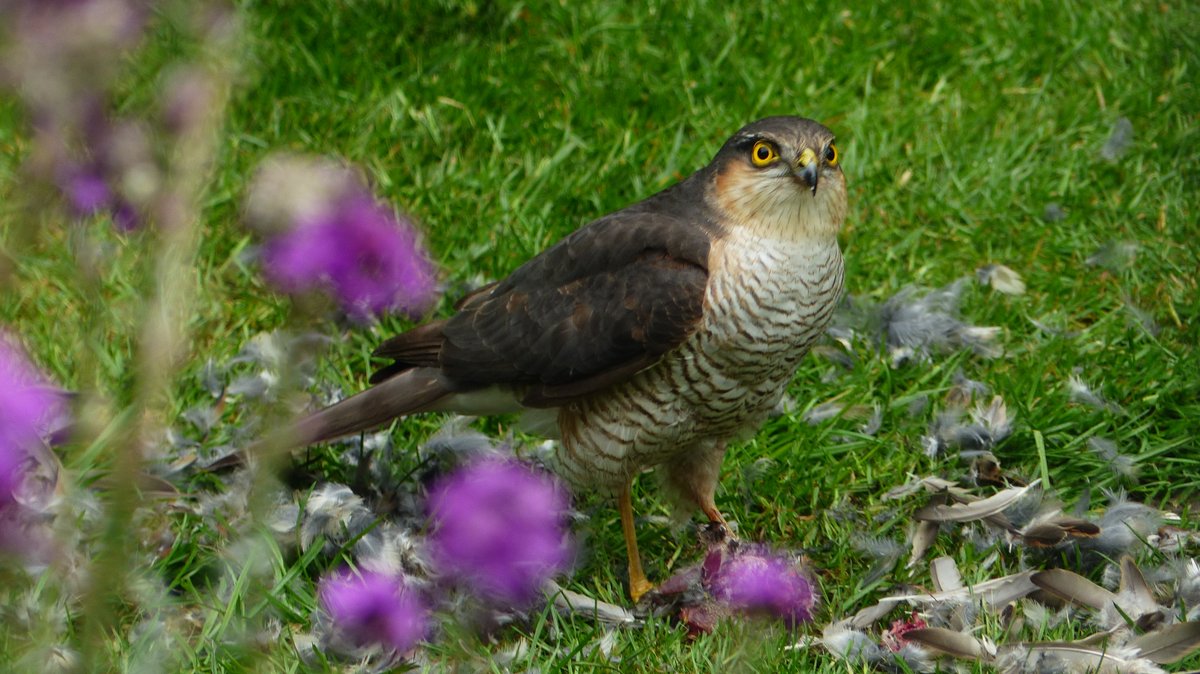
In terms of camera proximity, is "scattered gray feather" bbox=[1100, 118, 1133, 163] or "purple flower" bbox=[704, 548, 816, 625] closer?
"purple flower" bbox=[704, 548, 816, 625]

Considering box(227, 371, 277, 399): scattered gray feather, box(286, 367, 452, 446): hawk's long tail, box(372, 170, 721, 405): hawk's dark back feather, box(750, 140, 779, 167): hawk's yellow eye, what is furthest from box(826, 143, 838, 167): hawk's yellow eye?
box(227, 371, 277, 399): scattered gray feather

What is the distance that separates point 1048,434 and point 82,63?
324 centimetres

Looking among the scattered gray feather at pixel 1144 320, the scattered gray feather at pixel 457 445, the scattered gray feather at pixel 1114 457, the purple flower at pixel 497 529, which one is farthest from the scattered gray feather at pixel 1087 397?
the purple flower at pixel 497 529

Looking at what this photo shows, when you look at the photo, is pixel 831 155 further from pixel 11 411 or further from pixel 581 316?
pixel 11 411

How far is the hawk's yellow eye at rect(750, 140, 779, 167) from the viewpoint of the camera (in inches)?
131

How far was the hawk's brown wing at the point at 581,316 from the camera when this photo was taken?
3.29m

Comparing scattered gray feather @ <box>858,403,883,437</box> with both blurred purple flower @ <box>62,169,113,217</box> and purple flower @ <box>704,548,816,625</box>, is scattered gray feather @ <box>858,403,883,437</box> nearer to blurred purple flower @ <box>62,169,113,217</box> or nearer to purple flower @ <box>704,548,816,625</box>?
purple flower @ <box>704,548,816,625</box>

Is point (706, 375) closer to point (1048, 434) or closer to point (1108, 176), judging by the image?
point (1048, 434)

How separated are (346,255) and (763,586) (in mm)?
1390

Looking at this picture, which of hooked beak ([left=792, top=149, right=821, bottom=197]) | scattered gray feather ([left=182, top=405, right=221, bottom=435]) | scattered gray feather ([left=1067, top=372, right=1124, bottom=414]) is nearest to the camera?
hooked beak ([left=792, top=149, right=821, bottom=197])

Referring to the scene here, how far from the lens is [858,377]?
4352mm

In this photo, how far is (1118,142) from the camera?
5.46 meters

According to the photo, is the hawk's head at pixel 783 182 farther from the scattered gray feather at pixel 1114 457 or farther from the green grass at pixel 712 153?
the scattered gray feather at pixel 1114 457

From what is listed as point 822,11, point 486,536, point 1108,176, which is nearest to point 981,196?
point 1108,176
